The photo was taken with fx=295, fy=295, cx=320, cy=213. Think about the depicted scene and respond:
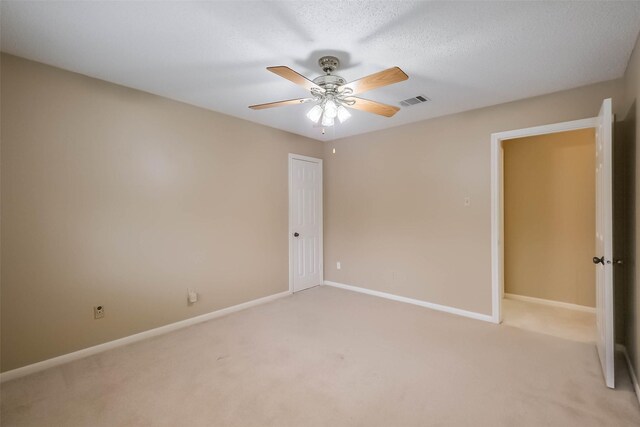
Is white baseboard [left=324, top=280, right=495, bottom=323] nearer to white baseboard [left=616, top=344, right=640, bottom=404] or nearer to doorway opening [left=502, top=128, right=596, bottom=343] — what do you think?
doorway opening [left=502, top=128, right=596, bottom=343]

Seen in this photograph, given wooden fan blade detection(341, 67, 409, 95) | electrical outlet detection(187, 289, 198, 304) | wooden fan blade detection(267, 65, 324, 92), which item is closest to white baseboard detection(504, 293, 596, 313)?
wooden fan blade detection(341, 67, 409, 95)

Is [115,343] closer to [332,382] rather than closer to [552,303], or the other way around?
[332,382]

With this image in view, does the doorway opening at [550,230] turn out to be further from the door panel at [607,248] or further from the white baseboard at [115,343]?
the white baseboard at [115,343]

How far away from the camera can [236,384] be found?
7.36ft

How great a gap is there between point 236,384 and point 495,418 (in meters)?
1.78

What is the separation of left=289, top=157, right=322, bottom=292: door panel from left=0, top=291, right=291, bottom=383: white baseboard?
920 millimetres

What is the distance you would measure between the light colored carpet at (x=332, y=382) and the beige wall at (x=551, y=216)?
1.35 metres

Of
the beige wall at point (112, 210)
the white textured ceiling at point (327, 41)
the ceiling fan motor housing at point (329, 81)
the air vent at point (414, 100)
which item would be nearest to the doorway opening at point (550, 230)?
the white textured ceiling at point (327, 41)

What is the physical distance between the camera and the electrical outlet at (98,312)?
2.73 metres

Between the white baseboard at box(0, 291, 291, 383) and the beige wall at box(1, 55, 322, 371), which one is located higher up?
the beige wall at box(1, 55, 322, 371)

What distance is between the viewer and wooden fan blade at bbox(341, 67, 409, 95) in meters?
1.82

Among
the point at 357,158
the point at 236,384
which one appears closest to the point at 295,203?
the point at 357,158

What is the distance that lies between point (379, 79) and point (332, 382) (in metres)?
2.22

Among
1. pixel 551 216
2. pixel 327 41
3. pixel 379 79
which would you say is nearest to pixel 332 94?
pixel 327 41
